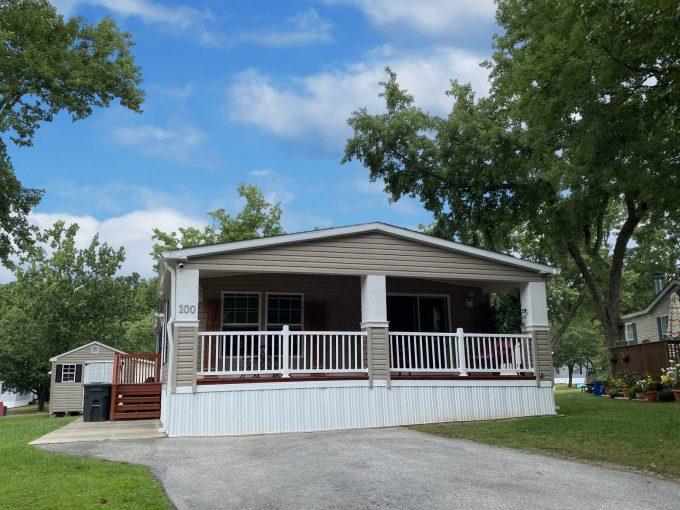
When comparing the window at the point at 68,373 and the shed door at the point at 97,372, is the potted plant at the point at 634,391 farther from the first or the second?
the window at the point at 68,373

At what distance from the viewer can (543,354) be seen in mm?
11727

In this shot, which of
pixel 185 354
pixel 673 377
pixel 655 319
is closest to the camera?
pixel 185 354

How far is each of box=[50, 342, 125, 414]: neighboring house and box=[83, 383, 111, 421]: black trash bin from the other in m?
9.80

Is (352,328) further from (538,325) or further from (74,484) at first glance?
(74,484)

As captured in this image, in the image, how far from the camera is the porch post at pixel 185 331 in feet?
31.4

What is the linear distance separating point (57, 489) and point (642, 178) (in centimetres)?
883

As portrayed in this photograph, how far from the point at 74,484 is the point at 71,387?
1939 cm

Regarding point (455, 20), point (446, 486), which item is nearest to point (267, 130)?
point (455, 20)

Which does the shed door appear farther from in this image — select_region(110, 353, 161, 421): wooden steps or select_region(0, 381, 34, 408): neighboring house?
select_region(0, 381, 34, 408): neighboring house

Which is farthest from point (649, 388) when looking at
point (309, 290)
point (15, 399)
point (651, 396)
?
point (15, 399)

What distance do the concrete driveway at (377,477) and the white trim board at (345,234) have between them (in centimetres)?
316

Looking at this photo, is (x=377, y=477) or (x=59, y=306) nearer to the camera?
(x=377, y=477)

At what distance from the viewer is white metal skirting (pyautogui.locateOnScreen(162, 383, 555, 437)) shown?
962 centimetres

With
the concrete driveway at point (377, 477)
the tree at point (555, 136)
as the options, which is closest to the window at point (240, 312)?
the concrete driveway at point (377, 477)
